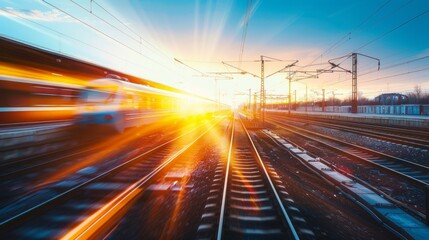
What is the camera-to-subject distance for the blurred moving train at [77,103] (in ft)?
34.4

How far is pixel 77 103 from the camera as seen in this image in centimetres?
1148

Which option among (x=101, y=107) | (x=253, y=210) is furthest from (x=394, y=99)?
(x=253, y=210)

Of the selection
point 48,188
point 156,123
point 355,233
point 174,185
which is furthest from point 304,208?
point 156,123

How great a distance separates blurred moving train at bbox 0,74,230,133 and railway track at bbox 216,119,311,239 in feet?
23.4

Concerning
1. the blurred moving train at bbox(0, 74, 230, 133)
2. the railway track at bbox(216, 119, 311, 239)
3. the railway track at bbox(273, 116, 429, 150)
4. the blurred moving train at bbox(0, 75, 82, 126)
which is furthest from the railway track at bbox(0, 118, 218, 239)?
the railway track at bbox(273, 116, 429, 150)

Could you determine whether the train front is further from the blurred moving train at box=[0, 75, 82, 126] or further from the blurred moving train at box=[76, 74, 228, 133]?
the blurred moving train at box=[0, 75, 82, 126]

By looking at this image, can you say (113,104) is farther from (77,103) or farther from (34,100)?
(34,100)

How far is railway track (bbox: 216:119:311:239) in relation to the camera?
355 centimetres

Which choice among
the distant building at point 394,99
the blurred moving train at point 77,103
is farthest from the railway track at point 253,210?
the distant building at point 394,99

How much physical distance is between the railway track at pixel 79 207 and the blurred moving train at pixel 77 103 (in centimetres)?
510

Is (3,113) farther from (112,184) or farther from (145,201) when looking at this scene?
(145,201)

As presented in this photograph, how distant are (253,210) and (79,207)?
11.2 feet

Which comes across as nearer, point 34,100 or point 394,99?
point 34,100

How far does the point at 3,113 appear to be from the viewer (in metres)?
10.2
